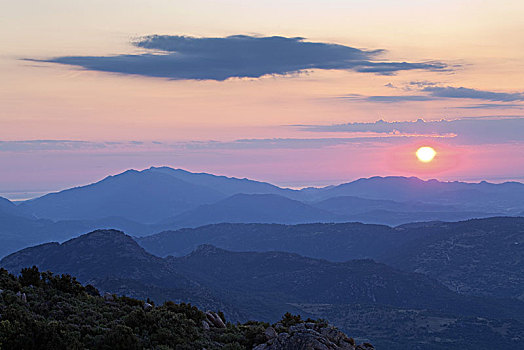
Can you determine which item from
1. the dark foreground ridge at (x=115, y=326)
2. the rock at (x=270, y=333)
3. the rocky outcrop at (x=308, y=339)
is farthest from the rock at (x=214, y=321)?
the rock at (x=270, y=333)

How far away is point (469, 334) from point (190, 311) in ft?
511

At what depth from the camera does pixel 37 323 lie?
1416 inches

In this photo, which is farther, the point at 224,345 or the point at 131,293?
the point at 131,293

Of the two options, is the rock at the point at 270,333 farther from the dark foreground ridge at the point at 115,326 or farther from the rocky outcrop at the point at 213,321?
the rocky outcrop at the point at 213,321

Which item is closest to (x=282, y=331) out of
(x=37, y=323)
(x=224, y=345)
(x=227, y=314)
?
(x=224, y=345)

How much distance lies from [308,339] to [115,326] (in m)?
12.4

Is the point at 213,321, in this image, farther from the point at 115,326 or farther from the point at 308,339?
the point at 308,339

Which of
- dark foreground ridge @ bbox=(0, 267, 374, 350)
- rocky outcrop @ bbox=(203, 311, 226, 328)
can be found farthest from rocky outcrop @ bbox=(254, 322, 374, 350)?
rocky outcrop @ bbox=(203, 311, 226, 328)

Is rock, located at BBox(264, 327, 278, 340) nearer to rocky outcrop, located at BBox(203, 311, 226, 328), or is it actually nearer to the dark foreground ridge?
the dark foreground ridge

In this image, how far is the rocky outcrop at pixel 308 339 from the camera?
36344mm

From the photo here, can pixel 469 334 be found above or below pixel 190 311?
below

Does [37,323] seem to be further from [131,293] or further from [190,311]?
[131,293]

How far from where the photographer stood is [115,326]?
39.1m

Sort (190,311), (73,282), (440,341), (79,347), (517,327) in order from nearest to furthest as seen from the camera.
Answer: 1. (79,347)
2. (190,311)
3. (73,282)
4. (440,341)
5. (517,327)
